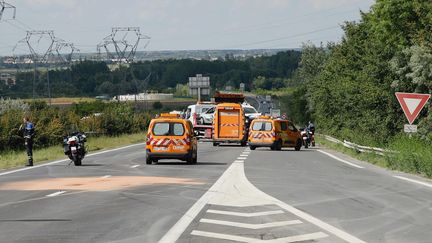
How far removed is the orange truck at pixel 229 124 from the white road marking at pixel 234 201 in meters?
29.3

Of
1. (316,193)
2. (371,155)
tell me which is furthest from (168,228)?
(371,155)

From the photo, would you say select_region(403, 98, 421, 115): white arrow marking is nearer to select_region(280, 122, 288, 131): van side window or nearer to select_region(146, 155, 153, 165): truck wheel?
select_region(146, 155, 153, 165): truck wheel

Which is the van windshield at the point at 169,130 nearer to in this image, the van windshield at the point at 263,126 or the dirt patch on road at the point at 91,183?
the dirt patch on road at the point at 91,183

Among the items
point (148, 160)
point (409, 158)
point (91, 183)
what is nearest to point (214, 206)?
point (91, 183)

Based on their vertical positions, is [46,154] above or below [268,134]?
below

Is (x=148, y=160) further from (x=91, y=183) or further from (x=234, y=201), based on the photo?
(x=234, y=201)

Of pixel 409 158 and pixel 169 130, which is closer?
pixel 409 158

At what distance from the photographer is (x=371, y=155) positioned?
36.2 meters

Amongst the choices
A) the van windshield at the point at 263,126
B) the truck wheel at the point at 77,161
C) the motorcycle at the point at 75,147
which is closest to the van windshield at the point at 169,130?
the motorcycle at the point at 75,147

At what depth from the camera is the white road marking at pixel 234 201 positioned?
12.5m

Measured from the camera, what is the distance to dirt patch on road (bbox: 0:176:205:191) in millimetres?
21219

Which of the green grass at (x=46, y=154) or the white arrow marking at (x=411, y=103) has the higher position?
the white arrow marking at (x=411, y=103)

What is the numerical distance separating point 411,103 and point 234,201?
36.8 feet

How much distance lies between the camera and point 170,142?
106 feet
